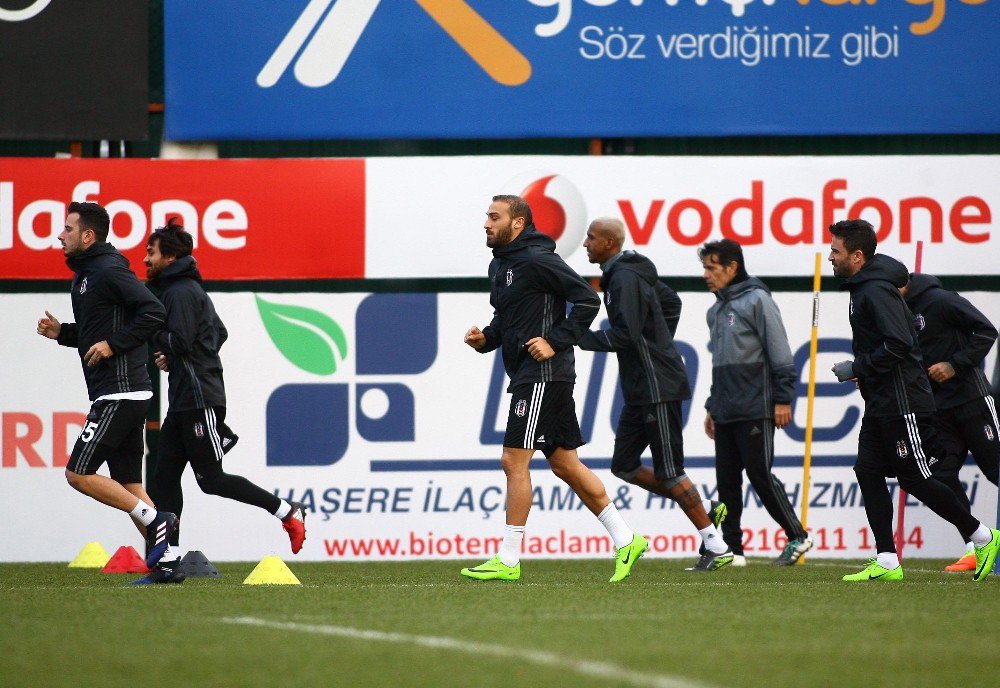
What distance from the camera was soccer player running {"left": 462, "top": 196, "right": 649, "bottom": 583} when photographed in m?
8.21

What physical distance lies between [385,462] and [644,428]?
268 centimetres

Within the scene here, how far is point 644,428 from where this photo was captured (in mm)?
9539

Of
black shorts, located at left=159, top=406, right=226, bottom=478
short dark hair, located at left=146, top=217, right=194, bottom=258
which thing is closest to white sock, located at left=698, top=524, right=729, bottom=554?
black shorts, located at left=159, top=406, right=226, bottom=478

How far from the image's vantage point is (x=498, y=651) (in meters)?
5.06

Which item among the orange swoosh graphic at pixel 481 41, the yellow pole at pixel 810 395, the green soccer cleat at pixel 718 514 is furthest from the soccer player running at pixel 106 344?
the yellow pole at pixel 810 395

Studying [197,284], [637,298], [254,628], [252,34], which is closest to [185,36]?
[252,34]

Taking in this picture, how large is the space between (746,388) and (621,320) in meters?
1.43

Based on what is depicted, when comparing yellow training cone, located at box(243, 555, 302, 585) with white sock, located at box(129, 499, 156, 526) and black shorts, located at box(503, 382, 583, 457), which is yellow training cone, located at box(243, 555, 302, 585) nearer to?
white sock, located at box(129, 499, 156, 526)

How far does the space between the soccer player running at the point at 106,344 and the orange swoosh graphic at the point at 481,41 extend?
4.13m

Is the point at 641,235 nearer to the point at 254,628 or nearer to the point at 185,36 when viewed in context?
the point at 185,36

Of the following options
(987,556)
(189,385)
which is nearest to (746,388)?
(987,556)

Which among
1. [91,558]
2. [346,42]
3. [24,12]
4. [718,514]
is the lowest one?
[91,558]

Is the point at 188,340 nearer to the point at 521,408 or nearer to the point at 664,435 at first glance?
the point at 521,408

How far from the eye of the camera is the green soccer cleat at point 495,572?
8391 mm
